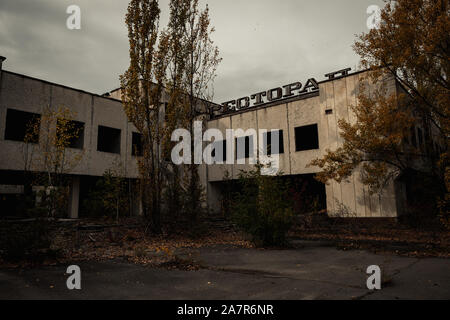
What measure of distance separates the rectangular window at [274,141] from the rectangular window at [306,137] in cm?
106

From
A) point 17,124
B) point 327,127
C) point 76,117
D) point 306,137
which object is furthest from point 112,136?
point 327,127

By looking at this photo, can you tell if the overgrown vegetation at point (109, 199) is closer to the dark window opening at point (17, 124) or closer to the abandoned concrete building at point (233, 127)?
the abandoned concrete building at point (233, 127)

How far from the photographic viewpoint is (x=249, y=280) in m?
5.46

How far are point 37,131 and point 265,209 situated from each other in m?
13.5

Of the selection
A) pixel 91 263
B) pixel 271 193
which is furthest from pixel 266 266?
pixel 91 263

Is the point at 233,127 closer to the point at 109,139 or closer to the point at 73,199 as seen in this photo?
the point at 109,139

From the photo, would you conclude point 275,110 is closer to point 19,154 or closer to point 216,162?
point 216,162

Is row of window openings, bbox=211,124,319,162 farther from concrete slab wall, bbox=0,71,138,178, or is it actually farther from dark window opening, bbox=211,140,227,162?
concrete slab wall, bbox=0,71,138,178

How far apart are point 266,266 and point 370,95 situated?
503 inches

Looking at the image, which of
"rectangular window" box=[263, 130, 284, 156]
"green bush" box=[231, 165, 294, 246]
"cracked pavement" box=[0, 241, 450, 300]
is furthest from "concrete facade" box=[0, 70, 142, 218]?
"green bush" box=[231, 165, 294, 246]

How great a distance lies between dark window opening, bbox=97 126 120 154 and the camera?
70.4ft

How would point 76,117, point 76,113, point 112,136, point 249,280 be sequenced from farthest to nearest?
point 112,136 < point 76,117 < point 76,113 < point 249,280

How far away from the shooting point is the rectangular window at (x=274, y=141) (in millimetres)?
19766

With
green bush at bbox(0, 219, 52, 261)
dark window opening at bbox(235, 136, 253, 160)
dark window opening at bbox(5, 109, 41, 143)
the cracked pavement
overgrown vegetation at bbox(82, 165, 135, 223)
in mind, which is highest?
dark window opening at bbox(5, 109, 41, 143)
